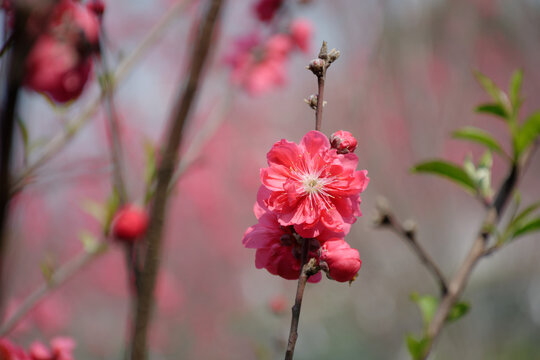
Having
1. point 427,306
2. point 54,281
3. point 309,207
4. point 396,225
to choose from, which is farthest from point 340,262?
point 54,281

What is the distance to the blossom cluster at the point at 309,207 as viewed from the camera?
1.45 feet

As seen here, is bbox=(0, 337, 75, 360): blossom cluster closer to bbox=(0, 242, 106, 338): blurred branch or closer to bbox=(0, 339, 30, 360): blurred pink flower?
bbox=(0, 339, 30, 360): blurred pink flower

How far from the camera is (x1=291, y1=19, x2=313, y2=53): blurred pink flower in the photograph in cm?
170

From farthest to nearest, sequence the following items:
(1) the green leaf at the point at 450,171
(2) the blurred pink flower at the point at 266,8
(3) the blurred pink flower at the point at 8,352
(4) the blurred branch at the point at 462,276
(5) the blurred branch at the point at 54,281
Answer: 1. (2) the blurred pink flower at the point at 266,8
2. (5) the blurred branch at the point at 54,281
3. (1) the green leaf at the point at 450,171
4. (4) the blurred branch at the point at 462,276
5. (3) the blurred pink flower at the point at 8,352

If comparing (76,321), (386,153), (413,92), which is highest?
(413,92)

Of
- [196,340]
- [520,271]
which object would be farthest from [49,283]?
[196,340]

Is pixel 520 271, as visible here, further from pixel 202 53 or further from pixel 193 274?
pixel 193 274

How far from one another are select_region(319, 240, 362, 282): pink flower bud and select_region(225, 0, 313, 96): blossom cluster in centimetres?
132

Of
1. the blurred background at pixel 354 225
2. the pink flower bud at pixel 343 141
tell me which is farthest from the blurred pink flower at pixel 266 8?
the pink flower bud at pixel 343 141

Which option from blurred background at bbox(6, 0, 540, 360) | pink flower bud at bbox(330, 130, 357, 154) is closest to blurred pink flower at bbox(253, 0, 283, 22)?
blurred background at bbox(6, 0, 540, 360)

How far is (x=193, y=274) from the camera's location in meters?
6.03

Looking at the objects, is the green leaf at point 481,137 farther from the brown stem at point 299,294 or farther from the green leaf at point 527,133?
the brown stem at point 299,294

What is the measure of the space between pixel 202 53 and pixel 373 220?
0.46m

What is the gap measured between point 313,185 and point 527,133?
470mm
